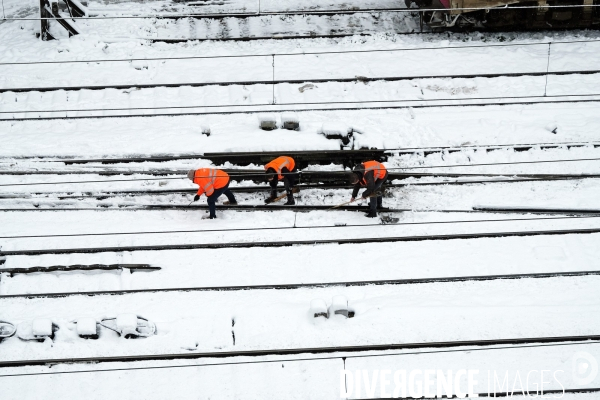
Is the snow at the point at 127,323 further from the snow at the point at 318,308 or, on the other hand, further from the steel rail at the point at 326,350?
the snow at the point at 318,308

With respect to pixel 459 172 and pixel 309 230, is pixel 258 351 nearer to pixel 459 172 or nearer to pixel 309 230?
pixel 309 230

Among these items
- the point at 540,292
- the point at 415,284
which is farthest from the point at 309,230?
the point at 540,292

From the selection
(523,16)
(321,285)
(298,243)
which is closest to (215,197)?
(298,243)

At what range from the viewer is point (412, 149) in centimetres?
1368

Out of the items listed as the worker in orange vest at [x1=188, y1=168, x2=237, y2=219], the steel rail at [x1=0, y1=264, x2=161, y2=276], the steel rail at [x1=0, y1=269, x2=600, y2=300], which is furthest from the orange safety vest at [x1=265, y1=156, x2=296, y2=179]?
the steel rail at [x1=0, y1=264, x2=161, y2=276]

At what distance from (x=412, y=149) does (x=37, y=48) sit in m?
8.66

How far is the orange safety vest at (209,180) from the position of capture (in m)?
11.9

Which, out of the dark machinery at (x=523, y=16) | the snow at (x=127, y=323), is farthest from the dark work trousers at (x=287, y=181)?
the dark machinery at (x=523, y=16)

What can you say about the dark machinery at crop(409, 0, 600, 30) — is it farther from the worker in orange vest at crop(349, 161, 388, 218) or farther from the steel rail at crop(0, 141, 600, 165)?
the worker in orange vest at crop(349, 161, 388, 218)

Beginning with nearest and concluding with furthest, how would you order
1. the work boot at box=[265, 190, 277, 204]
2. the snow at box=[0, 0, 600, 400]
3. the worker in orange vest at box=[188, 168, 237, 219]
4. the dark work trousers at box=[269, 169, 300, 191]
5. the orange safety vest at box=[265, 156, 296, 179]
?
the snow at box=[0, 0, 600, 400], the worker in orange vest at box=[188, 168, 237, 219], the orange safety vest at box=[265, 156, 296, 179], the dark work trousers at box=[269, 169, 300, 191], the work boot at box=[265, 190, 277, 204]

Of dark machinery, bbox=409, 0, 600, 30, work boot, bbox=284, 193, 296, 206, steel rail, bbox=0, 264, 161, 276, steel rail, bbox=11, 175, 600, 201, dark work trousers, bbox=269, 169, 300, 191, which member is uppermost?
dark machinery, bbox=409, 0, 600, 30

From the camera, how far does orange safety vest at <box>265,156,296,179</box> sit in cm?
1244

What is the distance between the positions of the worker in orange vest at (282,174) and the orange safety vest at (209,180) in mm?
844

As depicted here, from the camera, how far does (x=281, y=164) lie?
1244 cm
